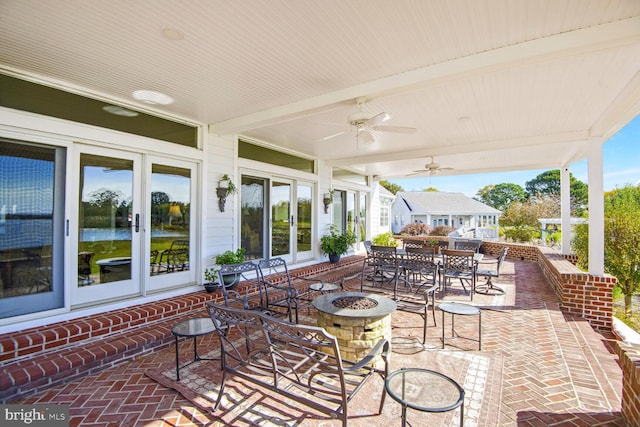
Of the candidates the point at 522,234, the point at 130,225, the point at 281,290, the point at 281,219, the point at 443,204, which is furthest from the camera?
the point at 443,204

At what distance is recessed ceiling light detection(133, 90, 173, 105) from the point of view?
→ 12.6 ft

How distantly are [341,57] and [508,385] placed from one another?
3.38 m

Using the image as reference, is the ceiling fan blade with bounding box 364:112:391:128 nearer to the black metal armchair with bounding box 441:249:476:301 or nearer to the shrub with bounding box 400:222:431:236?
the black metal armchair with bounding box 441:249:476:301

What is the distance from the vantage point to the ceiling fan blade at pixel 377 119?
137 inches

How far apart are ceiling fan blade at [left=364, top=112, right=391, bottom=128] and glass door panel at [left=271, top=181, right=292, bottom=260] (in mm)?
3524

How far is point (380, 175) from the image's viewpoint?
448 inches

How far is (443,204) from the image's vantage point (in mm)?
26172

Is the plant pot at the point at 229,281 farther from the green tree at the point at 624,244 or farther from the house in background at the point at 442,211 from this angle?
the house in background at the point at 442,211

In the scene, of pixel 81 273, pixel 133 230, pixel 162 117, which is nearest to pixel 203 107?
pixel 162 117

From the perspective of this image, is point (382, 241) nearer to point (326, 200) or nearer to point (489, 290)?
point (326, 200)

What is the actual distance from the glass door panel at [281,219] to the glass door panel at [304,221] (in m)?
0.30

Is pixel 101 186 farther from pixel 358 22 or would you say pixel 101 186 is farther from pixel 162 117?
pixel 358 22

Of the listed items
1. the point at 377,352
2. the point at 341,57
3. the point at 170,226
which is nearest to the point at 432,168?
the point at 341,57

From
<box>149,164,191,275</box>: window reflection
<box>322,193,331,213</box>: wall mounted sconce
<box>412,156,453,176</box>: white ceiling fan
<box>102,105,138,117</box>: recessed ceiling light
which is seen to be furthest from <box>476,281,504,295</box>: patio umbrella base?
<box>102,105,138,117</box>: recessed ceiling light
